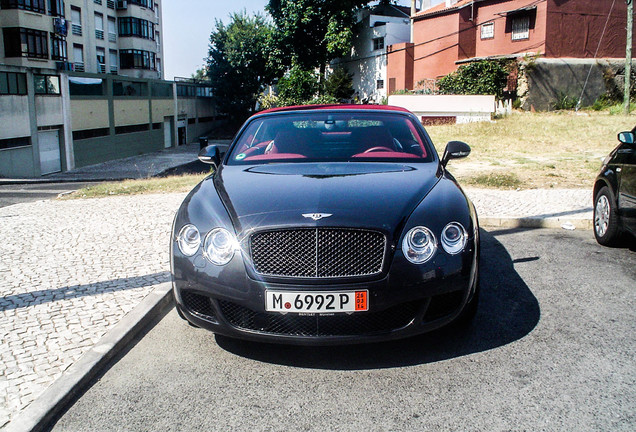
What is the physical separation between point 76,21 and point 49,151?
19.5 metres

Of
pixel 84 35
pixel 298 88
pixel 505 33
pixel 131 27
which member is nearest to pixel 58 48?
pixel 84 35

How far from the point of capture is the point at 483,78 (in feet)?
110

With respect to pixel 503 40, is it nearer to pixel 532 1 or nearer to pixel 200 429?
pixel 532 1

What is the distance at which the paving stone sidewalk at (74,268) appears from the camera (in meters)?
3.74

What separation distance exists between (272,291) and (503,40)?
37.1 metres

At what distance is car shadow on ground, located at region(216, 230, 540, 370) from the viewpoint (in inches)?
148

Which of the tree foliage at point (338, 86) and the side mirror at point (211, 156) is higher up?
the tree foliage at point (338, 86)

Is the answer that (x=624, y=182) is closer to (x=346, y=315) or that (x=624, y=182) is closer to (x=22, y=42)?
(x=346, y=315)

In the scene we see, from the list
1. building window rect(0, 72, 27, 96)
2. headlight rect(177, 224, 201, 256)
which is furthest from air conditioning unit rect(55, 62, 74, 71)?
headlight rect(177, 224, 201, 256)

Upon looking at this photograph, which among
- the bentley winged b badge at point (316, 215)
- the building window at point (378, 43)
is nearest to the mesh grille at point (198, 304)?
the bentley winged b badge at point (316, 215)

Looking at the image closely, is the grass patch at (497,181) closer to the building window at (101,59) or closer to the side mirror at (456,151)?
the side mirror at (456,151)

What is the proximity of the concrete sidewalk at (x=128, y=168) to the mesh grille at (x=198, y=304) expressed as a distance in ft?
85.8

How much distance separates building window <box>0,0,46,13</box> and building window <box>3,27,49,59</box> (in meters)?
1.37

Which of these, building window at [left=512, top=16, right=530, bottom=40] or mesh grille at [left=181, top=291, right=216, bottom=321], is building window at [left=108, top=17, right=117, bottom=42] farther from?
mesh grille at [left=181, top=291, right=216, bottom=321]
